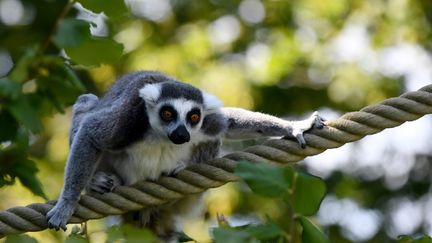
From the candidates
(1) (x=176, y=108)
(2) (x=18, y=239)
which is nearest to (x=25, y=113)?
(2) (x=18, y=239)

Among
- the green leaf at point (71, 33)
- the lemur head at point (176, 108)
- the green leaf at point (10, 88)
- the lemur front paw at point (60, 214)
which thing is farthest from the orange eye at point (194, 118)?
→ the green leaf at point (10, 88)

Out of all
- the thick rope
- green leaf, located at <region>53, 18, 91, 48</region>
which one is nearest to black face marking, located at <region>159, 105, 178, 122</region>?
the thick rope

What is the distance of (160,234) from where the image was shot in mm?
5273

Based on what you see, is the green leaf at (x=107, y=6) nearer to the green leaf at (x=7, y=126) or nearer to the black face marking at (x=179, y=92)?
the green leaf at (x=7, y=126)

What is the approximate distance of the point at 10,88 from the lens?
Result: 2766 mm

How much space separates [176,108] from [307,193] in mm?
2657

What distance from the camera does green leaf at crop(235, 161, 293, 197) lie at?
2.60 m

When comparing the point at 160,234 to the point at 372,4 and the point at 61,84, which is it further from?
the point at 372,4

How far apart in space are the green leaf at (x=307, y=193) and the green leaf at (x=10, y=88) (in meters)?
0.98

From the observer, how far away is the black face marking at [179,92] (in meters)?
5.30

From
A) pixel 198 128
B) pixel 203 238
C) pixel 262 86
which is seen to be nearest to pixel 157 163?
pixel 198 128

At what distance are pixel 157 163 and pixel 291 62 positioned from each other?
5.11 metres

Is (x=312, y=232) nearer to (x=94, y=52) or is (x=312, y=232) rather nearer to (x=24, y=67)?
(x=94, y=52)

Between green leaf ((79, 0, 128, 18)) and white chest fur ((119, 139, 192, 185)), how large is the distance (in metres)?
1.99
